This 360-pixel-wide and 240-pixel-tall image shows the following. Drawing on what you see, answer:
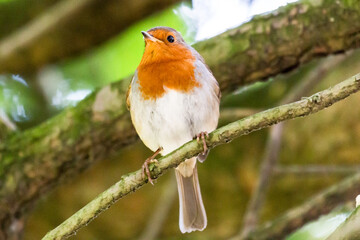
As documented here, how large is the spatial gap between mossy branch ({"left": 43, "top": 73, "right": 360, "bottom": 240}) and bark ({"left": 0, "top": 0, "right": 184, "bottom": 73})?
2.59 meters

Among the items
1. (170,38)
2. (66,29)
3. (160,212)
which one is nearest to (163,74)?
(170,38)

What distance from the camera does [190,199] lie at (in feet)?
11.6

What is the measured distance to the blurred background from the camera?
429cm

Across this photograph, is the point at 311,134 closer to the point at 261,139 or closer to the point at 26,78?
the point at 261,139

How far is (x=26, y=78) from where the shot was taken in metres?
5.12

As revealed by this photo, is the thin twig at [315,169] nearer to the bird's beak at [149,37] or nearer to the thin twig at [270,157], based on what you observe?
the thin twig at [270,157]

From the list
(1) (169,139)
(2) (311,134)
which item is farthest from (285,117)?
(2) (311,134)

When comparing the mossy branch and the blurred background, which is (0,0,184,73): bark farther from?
the mossy branch

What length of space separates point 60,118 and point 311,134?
72.8 inches

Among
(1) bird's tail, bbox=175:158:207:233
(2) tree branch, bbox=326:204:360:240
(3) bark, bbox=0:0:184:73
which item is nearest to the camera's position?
(2) tree branch, bbox=326:204:360:240

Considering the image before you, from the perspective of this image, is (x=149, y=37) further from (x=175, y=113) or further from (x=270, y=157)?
(x=270, y=157)

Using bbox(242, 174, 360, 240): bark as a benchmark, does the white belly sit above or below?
above

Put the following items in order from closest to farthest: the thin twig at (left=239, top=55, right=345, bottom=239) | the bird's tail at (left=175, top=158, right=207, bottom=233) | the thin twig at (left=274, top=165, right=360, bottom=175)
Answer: the bird's tail at (left=175, top=158, right=207, bottom=233), the thin twig at (left=239, top=55, right=345, bottom=239), the thin twig at (left=274, top=165, right=360, bottom=175)

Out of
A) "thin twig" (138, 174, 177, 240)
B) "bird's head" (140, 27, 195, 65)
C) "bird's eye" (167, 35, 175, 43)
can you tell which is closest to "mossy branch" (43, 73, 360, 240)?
"bird's head" (140, 27, 195, 65)
